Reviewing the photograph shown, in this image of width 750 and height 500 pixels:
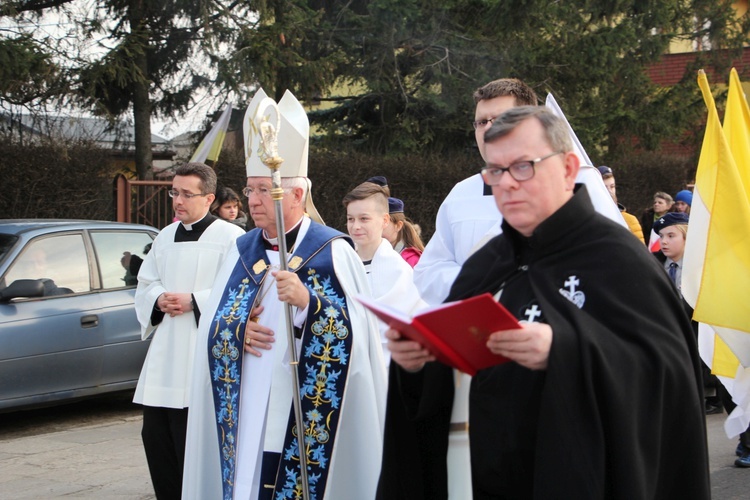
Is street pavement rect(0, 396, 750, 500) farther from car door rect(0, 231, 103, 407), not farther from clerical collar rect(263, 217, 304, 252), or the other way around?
clerical collar rect(263, 217, 304, 252)

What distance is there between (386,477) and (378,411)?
1.53 meters

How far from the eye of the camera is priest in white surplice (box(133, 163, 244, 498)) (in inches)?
214

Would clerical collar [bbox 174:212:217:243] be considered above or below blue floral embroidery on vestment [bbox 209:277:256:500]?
above

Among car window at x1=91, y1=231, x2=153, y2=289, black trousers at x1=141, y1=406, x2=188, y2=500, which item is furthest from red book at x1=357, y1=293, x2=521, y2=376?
car window at x1=91, y1=231, x2=153, y2=289

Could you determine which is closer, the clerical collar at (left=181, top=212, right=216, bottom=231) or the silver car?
the clerical collar at (left=181, top=212, right=216, bottom=231)

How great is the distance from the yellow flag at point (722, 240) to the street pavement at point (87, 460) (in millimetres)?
1788

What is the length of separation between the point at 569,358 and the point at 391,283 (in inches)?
122

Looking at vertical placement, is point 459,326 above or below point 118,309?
above

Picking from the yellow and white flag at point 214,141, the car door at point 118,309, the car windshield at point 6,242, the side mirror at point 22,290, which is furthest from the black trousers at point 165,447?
the yellow and white flag at point 214,141

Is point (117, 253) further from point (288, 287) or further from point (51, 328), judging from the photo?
point (288, 287)

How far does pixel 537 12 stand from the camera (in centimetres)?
1761

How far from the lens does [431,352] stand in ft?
9.03

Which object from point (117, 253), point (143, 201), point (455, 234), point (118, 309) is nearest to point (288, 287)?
point (455, 234)

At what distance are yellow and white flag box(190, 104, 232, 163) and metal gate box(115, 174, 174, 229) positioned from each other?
1.01m
